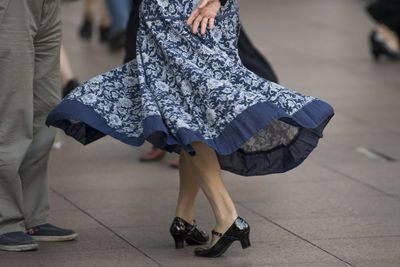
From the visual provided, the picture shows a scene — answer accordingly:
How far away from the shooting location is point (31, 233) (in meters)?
4.47

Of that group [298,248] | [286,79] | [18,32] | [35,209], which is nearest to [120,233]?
[35,209]

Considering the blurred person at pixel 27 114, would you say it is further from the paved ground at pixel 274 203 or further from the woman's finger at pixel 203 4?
the woman's finger at pixel 203 4

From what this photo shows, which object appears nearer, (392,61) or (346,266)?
(346,266)

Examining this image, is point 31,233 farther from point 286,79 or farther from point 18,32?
point 286,79

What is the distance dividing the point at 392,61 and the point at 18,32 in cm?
781

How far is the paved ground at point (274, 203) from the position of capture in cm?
421

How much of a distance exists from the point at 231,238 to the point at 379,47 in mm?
7330

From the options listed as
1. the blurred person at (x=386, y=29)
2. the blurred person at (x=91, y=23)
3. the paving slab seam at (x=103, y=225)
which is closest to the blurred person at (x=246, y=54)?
the paving slab seam at (x=103, y=225)

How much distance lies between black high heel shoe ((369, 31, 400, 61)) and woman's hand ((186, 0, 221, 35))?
7.27 meters

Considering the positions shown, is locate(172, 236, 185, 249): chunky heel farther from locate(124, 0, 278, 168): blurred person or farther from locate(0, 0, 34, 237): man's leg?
locate(124, 0, 278, 168): blurred person

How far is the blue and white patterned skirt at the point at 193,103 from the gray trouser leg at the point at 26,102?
0.83 ft

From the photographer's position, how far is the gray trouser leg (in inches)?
159

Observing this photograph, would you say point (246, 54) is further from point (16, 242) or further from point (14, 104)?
point (16, 242)

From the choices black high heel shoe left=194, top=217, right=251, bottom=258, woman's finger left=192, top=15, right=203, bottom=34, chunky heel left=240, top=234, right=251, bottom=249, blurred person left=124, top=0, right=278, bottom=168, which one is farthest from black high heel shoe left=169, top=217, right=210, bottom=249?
blurred person left=124, top=0, right=278, bottom=168
